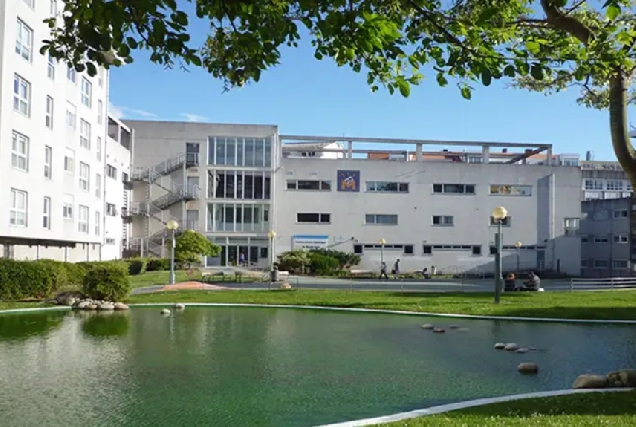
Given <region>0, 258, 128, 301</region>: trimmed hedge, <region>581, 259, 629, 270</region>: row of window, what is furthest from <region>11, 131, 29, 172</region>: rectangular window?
<region>581, 259, 629, 270</region>: row of window

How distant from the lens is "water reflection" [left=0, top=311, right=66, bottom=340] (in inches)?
557

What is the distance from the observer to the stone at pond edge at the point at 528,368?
411 inches

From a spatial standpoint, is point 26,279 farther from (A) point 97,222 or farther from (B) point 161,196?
(B) point 161,196

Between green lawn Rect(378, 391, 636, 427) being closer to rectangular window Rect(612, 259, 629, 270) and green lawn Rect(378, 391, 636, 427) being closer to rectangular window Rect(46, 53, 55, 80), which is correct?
rectangular window Rect(46, 53, 55, 80)

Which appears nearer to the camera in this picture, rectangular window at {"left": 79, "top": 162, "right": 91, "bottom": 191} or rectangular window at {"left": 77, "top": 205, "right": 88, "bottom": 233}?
rectangular window at {"left": 77, "top": 205, "right": 88, "bottom": 233}

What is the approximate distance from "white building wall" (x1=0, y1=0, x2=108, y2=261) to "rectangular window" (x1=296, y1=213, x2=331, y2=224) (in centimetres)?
1892

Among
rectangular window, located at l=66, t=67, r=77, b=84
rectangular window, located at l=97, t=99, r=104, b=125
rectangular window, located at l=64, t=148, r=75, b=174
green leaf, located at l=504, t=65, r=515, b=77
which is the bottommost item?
green leaf, located at l=504, t=65, r=515, b=77

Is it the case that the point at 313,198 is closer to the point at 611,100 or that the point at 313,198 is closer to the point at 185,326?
the point at 185,326

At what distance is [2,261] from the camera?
21203mm

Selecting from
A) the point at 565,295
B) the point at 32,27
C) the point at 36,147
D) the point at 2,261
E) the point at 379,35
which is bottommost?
the point at 565,295

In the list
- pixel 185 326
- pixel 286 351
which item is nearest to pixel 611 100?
pixel 286 351

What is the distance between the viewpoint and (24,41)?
25.8 m

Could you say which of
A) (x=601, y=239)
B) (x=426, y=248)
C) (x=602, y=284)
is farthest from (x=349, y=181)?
(x=601, y=239)

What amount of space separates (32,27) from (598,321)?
24.9 m
